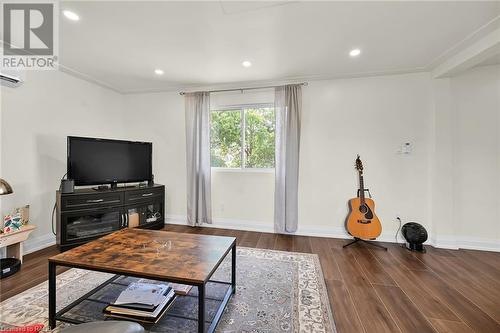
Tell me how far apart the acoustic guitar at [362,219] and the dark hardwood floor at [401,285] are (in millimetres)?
217

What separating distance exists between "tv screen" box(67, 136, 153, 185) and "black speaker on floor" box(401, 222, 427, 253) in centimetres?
395

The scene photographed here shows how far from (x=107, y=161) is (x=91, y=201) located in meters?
0.61

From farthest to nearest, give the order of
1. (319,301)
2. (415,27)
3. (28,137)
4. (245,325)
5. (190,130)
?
(190,130) → (28,137) → (415,27) → (319,301) → (245,325)

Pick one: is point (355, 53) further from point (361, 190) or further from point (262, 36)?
point (361, 190)

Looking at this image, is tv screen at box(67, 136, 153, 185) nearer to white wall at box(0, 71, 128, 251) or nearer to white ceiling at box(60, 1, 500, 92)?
white wall at box(0, 71, 128, 251)

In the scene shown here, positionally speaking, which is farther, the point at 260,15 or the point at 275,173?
the point at 275,173

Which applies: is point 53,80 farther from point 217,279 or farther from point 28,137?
point 217,279

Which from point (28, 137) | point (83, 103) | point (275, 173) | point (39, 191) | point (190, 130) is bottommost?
point (39, 191)

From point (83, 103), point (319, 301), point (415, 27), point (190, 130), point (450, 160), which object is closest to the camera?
point (319, 301)

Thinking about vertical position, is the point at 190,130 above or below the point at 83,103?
below

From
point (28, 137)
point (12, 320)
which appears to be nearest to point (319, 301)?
point (12, 320)

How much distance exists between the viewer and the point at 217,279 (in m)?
2.00

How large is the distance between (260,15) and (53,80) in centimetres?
297

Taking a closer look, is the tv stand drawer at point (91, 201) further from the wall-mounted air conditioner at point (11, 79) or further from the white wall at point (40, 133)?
the wall-mounted air conditioner at point (11, 79)
